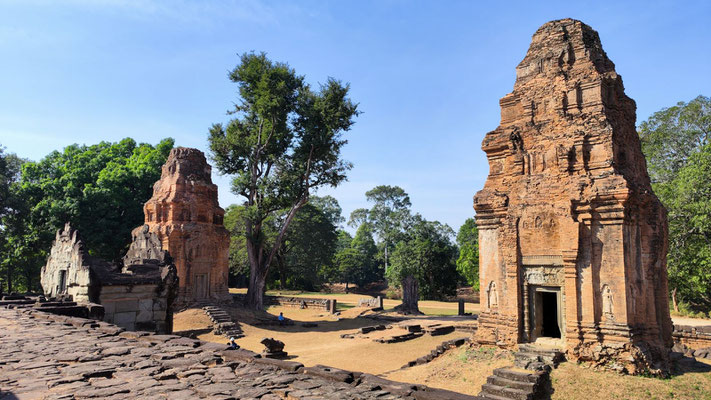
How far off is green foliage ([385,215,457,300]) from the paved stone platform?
97.3 feet

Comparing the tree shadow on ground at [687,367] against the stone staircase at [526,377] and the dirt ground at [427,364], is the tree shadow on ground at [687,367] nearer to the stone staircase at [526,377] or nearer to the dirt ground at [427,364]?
the dirt ground at [427,364]

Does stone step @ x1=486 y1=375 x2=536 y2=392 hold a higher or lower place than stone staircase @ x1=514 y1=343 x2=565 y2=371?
lower

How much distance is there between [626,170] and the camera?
41.8ft

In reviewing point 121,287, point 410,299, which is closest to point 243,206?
point 410,299

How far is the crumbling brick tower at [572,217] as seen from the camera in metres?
11.6

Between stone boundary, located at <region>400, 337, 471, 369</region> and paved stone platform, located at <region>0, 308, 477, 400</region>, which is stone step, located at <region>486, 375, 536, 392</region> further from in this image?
paved stone platform, located at <region>0, 308, 477, 400</region>

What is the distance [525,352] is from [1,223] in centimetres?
3096

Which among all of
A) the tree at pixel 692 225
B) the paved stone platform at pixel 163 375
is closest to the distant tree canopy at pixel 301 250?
the tree at pixel 692 225

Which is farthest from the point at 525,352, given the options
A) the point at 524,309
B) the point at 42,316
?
the point at 42,316

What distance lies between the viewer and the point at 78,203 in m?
26.9

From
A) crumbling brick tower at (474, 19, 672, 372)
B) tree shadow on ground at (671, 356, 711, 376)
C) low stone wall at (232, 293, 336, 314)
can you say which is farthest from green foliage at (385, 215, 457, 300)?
tree shadow on ground at (671, 356, 711, 376)

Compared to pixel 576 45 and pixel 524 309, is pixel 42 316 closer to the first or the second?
pixel 524 309

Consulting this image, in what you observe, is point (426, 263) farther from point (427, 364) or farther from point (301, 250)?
point (427, 364)

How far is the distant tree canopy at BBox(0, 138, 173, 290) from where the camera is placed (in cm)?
2686
